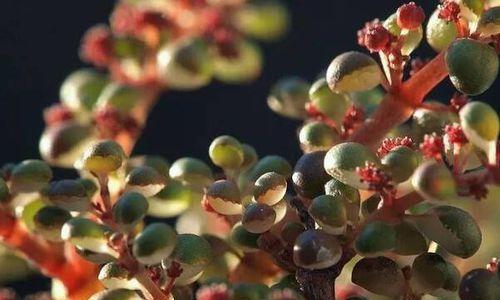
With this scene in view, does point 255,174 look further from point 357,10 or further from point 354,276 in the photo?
point 357,10

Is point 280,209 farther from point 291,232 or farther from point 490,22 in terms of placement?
point 490,22

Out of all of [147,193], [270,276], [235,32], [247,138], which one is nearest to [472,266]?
[270,276]

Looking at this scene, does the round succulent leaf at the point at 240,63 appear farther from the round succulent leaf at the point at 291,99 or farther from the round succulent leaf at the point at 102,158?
the round succulent leaf at the point at 102,158

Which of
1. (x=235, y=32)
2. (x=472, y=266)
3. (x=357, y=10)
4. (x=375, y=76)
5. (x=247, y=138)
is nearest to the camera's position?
(x=375, y=76)

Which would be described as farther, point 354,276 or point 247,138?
point 247,138

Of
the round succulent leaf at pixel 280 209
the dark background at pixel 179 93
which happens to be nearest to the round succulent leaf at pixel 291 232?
the round succulent leaf at pixel 280 209

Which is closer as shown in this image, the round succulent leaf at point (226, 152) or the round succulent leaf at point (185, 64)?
the round succulent leaf at point (226, 152)

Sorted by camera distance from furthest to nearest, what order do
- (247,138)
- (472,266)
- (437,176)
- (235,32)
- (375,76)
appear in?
(247,138) → (235,32) → (472,266) → (375,76) → (437,176)

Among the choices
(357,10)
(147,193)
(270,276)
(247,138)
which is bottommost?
(247,138)
